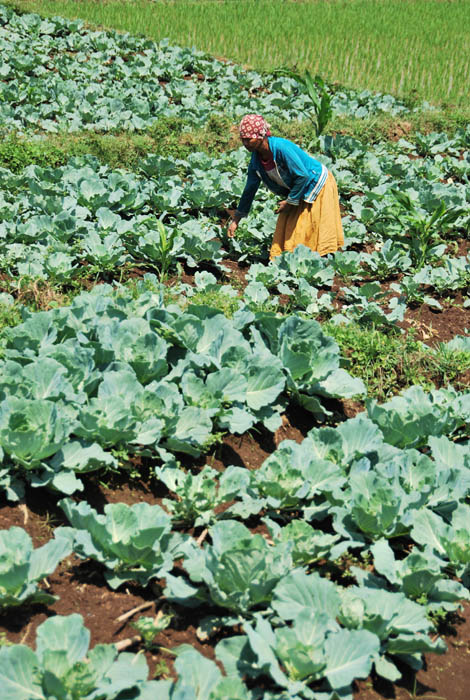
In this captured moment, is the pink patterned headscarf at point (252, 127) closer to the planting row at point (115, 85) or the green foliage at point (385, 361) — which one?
the green foliage at point (385, 361)

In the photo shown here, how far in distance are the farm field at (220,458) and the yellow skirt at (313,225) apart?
0.21m

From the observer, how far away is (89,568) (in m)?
2.52

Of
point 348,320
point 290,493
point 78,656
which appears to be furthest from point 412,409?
point 78,656

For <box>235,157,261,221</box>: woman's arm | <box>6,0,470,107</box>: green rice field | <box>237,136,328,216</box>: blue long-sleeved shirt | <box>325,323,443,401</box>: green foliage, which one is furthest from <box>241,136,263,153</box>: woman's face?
<box>6,0,470,107</box>: green rice field

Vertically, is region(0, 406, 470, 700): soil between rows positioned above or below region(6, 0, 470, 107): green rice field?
below

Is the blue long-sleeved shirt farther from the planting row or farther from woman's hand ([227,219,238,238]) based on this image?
the planting row

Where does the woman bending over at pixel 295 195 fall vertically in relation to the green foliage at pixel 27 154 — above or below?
above

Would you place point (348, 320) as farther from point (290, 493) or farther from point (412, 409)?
point (290, 493)

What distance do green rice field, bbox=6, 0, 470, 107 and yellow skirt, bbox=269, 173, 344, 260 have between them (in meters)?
6.66

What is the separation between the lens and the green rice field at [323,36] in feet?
40.0

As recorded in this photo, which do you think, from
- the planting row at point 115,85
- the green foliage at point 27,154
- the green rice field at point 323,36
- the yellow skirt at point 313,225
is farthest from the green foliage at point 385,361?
the green rice field at point 323,36

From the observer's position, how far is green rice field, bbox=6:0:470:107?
12.2 m

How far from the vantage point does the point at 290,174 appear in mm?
5227

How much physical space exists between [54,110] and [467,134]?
5312 millimetres
